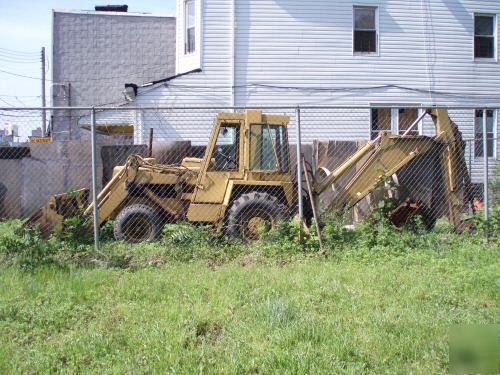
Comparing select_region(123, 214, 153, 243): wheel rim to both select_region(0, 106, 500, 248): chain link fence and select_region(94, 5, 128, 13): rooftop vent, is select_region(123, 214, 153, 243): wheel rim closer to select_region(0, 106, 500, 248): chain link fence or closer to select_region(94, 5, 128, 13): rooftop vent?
select_region(0, 106, 500, 248): chain link fence

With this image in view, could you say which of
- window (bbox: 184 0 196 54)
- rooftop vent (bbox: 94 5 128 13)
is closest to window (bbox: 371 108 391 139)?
window (bbox: 184 0 196 54)

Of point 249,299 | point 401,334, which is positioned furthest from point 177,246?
point 401,334

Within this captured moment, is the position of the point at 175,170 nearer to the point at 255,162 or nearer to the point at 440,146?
the point at 255,162

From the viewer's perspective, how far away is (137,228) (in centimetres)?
845

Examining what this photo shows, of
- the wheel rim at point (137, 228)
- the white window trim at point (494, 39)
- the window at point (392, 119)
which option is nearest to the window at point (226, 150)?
the wheel rim at point (137, 228)

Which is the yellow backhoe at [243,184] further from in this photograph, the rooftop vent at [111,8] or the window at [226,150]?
the rooftop vent at [111,8]

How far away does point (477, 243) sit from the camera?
25.3 feet

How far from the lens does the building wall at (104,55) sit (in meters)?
18.3

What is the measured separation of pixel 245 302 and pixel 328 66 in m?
11.8

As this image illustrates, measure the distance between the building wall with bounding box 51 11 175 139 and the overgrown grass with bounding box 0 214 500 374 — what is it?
39.5 feet

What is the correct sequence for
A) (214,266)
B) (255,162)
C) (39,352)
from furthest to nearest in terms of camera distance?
(255,162) < (214,266) < (39,352)

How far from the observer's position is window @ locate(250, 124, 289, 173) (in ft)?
26.3

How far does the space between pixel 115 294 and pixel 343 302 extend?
2.33 meters

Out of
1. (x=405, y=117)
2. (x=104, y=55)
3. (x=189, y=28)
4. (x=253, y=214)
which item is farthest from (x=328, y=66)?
(x=253, y=214)
